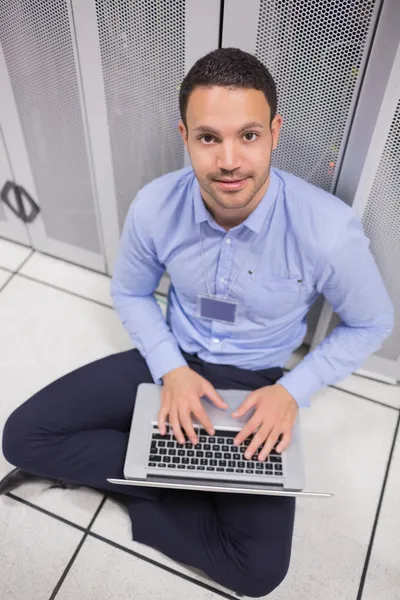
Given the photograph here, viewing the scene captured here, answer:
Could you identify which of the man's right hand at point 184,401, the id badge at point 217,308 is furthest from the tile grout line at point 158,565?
the id badge at point 217,308

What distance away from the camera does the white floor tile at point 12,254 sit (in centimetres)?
209

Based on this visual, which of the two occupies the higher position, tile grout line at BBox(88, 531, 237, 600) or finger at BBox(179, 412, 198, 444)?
finger at BBox(179, 412, 198, 444)

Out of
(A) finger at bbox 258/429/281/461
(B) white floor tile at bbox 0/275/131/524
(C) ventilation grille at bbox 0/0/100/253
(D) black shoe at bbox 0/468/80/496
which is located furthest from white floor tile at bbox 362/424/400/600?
(C) ventilation grille at bbox 0/0/100/253

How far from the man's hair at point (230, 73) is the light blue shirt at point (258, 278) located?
10.1 inches

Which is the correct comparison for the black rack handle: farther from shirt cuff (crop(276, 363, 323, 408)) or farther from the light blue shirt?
shirt cuff (crop(276, 363, 323, 408))

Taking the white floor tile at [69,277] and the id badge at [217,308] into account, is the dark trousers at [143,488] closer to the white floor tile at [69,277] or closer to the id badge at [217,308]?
the id badge at [217,308]

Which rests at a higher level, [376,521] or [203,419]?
[203,419]

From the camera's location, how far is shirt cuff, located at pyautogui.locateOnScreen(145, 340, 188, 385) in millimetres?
1368

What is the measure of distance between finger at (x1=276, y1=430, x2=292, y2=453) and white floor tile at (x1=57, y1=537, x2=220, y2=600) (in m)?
0.46

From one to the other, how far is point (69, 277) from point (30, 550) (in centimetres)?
103

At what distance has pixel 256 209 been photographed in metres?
1.11

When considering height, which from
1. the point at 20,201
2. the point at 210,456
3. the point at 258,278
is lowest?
the point at 210,456

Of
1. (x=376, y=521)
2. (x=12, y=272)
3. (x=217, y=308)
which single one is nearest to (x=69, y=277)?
(x=12, y=272)

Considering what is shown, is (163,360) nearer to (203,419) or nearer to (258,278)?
(203,419)
